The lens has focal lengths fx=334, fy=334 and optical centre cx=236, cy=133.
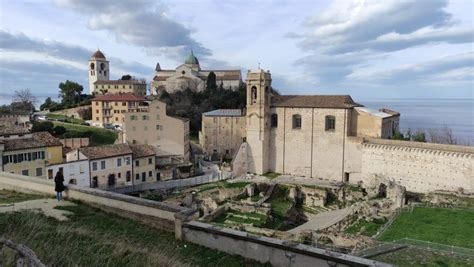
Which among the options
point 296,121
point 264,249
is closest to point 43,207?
point 264,249

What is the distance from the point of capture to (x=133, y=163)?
3366 cm

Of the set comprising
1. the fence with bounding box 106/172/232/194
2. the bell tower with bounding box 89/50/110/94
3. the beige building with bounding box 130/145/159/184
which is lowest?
the fence with bounding box 106/172/232/194

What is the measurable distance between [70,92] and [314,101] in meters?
53.8

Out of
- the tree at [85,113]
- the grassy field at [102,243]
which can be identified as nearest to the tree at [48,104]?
the tree at [85,113]

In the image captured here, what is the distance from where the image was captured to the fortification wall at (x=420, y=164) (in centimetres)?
2444

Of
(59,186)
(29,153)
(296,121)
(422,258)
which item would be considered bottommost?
(422,258)

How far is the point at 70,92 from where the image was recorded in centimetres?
6762

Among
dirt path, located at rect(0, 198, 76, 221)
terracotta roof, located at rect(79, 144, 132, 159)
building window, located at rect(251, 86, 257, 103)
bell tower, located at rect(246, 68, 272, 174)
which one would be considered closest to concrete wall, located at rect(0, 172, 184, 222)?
dirt path, located at rect(0, 198, 76, 221)

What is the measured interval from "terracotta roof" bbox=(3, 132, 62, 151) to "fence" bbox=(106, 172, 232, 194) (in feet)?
21.8

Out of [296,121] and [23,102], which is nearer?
[296,121]

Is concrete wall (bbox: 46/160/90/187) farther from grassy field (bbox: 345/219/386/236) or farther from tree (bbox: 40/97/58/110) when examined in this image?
tree (bbox: 40/97/58/110)

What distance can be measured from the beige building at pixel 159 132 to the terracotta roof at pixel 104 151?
4.68 meters

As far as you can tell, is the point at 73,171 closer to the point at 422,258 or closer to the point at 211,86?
the point at 422,258

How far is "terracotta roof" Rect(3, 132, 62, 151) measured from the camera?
26.9m
